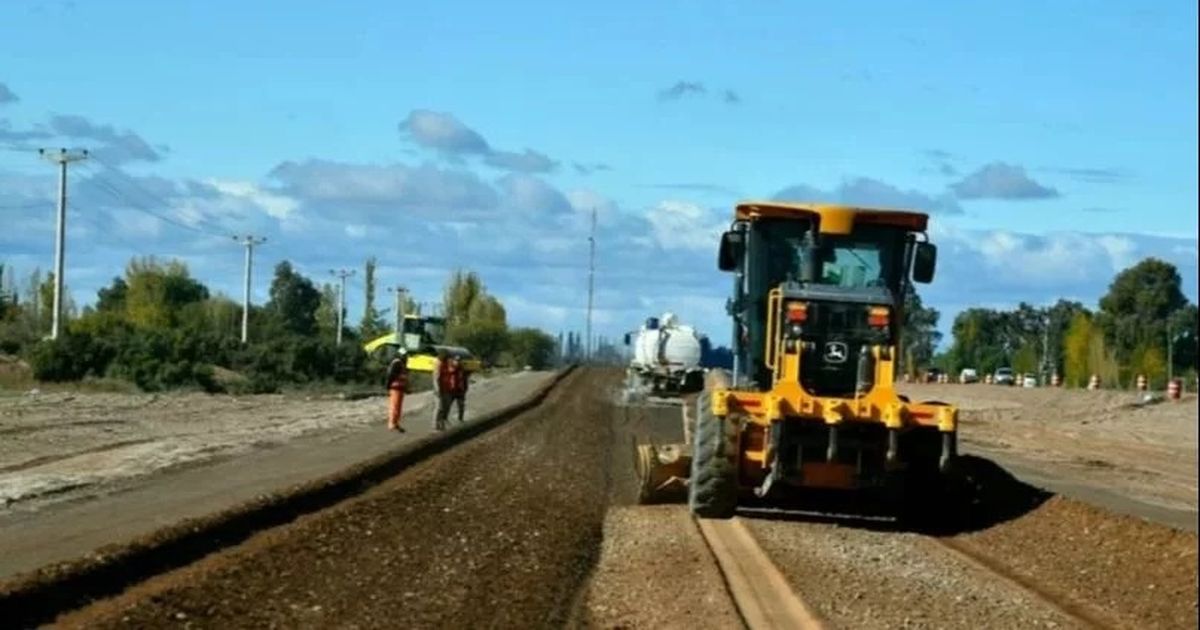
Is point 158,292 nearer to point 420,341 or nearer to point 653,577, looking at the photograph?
point 420,341

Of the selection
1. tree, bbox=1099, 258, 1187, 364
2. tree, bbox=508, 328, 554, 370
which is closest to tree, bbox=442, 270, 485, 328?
tree, bbox=508, 328, 554, 370

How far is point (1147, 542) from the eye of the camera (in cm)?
2125

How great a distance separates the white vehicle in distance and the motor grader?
80.8 metres

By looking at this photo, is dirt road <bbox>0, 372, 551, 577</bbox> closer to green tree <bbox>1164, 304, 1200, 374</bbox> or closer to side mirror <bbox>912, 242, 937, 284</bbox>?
side mirror <bbox>912, 242, 937, 284</bbox>

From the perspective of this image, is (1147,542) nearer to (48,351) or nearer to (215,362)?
(48,351)

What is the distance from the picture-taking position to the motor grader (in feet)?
73.0

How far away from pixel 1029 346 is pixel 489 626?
125m

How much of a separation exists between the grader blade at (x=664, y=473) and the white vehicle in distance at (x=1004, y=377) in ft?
261

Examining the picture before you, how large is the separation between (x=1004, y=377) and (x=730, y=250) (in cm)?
9205

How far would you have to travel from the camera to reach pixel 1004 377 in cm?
11300

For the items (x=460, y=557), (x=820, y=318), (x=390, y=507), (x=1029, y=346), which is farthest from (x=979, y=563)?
(x=1029, y=346)

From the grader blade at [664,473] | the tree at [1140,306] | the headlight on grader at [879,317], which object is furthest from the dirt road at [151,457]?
the tree at [1140,306]

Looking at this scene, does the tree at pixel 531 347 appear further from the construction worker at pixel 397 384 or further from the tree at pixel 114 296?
the construction worker at pixel 397 384

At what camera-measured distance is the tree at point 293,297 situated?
529 ft
